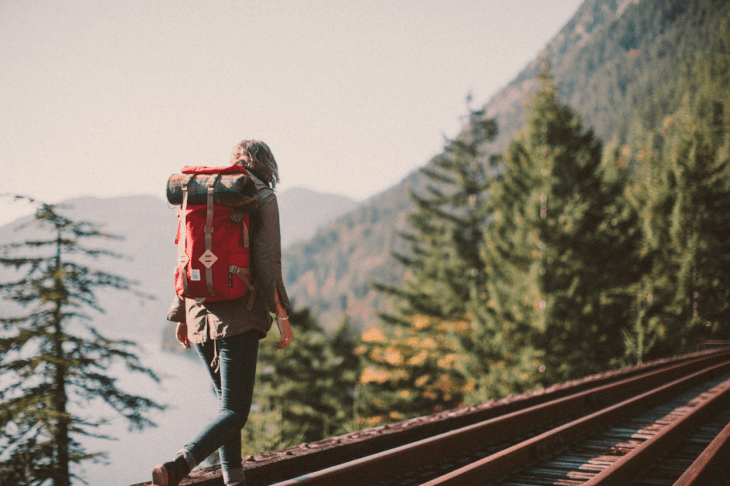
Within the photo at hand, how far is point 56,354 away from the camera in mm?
7621

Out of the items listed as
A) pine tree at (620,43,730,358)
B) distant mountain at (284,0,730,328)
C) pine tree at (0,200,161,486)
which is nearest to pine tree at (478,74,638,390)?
pine tree at (620,43,730,358)

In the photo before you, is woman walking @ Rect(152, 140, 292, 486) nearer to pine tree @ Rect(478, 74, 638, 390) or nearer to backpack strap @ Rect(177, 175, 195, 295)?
backpack strap @ Rect(177, 175, 195, 295)

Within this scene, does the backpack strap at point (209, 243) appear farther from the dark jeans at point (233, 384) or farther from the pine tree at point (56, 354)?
the pine tree at point (56, 354)

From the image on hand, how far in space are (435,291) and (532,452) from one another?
2210cm

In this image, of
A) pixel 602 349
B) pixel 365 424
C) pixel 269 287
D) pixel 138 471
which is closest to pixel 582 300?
pixel 602 349

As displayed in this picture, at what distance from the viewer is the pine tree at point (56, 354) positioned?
22.0 ft

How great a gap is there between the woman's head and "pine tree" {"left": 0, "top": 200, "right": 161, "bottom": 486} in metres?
5.81

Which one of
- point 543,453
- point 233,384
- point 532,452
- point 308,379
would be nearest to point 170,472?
point 233,384

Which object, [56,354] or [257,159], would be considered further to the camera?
[56,354]

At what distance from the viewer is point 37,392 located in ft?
23.7

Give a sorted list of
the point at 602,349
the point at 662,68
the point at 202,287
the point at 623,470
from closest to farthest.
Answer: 1. the point at 202,287
2. the point at 623,470
3. the point at 602,349
4. the point at 662,68

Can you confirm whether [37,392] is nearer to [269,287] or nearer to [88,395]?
[88,395]

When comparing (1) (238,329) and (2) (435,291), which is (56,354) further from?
(2) (435,291)

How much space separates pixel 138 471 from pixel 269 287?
36989 mm
